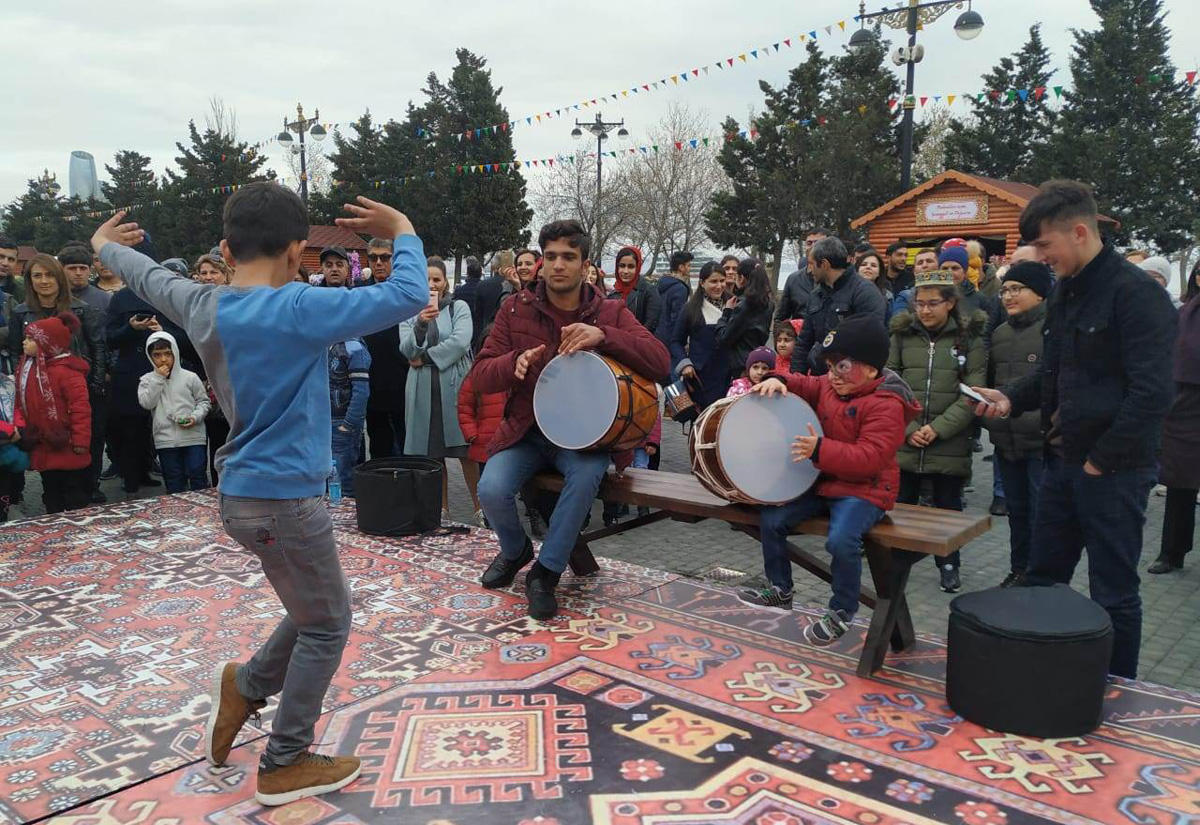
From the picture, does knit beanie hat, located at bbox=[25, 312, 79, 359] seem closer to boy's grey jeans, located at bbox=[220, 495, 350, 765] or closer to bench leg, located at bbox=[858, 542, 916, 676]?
boy's grey jeans, located at bbox=[220, 495, 350, 765]

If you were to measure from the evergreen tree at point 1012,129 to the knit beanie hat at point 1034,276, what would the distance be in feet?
109

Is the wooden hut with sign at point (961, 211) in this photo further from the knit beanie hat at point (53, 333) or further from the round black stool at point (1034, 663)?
the round black stool at point (1034, 663)

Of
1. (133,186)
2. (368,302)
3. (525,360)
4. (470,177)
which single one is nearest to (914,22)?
(525,360)

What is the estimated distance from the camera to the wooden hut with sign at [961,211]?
78.4 feet

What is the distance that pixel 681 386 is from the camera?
7.50 metres

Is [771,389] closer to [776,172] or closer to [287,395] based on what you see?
[287,395]

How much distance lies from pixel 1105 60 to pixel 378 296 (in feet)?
122

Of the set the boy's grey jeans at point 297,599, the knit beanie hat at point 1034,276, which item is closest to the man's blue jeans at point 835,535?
the knit beanie hat at point 1034,276

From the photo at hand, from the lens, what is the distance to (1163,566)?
18.8ft

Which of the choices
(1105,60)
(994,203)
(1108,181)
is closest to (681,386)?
(994,203)

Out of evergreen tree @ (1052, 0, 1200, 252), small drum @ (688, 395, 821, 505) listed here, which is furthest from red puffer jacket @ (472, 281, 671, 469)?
evergreen tree @ (1052, 0, 1200, 252)

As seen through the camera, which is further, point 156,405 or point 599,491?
point 156,405

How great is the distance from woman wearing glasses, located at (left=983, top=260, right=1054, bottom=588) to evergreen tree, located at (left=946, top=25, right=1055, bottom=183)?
32841 millimetres

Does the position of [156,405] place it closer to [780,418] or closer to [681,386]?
[681,386]
